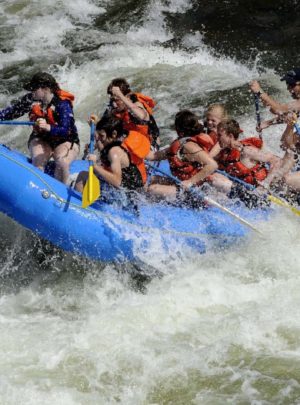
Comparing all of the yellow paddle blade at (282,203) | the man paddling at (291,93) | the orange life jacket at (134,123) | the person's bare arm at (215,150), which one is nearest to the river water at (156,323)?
the yellow paddle blade at (282,203)

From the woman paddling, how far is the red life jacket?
1277 mm

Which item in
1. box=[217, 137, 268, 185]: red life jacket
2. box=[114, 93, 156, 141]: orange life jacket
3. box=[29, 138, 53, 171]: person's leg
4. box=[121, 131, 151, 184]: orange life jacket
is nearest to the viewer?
box=[121, 131, 151, 184]: orange life jacket

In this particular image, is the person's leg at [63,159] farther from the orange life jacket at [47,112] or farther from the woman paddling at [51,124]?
the orange life jacket at [47,112]

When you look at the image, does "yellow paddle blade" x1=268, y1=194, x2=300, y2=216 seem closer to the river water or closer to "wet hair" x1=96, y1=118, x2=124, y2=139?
the river water

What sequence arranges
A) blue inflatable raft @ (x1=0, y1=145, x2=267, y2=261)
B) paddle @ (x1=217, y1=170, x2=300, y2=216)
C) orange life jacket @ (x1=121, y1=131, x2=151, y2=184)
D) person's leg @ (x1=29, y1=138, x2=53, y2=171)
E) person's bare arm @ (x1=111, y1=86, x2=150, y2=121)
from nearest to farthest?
blue inflatable raft @ (x1=0, y1=145, x2=267, y2=261), orange life jacket @ (x1=121, y1=131, x2=151, y2=184), paddle @ (x1=217, y1=170, x2=300, y2=216), person's leg @ (x1=29, y1=138, x2=53, y2=171), person's bare arm @ (x1=111, y1=86, x2=150, y2=121)

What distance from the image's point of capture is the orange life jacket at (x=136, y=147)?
19.8ft

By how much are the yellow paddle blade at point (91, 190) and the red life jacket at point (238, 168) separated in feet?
4.01

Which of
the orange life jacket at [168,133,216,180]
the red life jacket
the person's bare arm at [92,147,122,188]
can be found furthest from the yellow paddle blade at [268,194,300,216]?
the person's bare arm at [92,147,122,188]

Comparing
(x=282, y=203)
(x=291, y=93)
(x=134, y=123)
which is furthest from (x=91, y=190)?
(x=291, y=93)

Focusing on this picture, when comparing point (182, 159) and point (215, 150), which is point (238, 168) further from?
point (182, 159)

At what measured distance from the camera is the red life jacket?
640cm

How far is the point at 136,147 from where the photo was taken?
6.07 metres

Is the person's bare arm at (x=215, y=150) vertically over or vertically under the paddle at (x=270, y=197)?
over

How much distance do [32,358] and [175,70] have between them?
6061 mm
